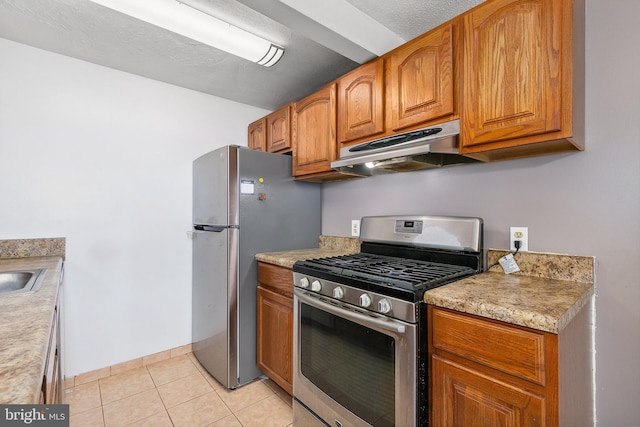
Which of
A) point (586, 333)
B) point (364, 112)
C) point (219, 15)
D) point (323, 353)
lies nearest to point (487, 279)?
point (586, 333)

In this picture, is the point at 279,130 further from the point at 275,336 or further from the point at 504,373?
the point at 504,373

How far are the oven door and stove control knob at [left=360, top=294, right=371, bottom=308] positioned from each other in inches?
1.6

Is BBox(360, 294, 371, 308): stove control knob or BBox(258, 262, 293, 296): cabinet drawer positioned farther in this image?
BBox(258, 262, 293, 296): cabinet drawer

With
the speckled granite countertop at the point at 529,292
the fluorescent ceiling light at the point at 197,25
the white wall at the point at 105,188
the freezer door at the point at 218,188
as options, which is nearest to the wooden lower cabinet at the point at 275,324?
the freezer door at the point at 218,188

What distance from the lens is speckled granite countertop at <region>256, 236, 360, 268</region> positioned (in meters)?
1.93

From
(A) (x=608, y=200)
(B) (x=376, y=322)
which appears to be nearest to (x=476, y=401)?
(B) (x=376, y=322)

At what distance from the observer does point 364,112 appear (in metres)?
1.84

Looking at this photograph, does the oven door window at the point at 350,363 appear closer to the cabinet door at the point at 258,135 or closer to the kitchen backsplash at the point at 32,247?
the cabinet door at the point at 258,135

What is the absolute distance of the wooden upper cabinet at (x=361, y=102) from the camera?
1758 millimetres

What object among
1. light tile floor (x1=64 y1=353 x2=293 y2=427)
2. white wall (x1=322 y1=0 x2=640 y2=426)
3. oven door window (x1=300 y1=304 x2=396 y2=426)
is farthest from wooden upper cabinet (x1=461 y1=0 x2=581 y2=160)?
light tile floor (x1=64 y1=353 x2=293 y2=427)

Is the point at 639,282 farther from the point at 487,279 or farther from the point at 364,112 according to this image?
the point at 364,112

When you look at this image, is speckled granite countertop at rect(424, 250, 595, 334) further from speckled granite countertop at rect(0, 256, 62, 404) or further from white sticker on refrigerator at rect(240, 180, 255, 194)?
white sticker on refrigerator at rect(240, 180, 255, 194)

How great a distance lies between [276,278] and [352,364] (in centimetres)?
77

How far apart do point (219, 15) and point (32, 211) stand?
1.78 metres
